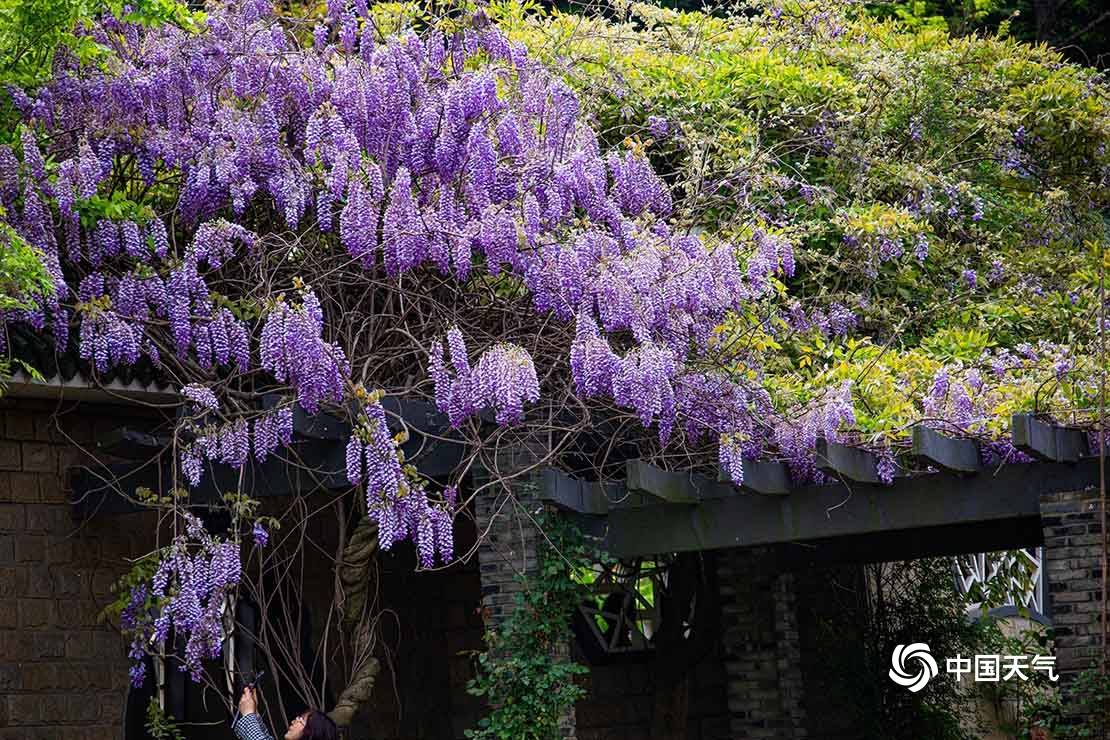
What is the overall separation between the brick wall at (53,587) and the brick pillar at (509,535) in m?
1.90

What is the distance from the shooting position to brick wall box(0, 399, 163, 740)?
730 centimetres

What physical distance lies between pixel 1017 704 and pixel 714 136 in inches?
205

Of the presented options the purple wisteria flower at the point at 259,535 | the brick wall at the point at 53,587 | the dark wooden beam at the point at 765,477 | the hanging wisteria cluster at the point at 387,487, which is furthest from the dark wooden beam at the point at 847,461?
the brick wall at the point at 53,587

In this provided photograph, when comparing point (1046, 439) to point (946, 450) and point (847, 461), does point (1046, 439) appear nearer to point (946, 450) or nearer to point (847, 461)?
point (946, 450)

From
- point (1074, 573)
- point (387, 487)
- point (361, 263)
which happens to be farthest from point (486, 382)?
A: point (1074, 573)

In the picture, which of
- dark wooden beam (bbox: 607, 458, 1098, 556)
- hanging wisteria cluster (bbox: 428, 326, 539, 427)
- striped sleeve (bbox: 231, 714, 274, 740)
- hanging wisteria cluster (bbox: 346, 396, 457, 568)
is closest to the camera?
striped sleeve (bbox: 231, 714, 274, 740)

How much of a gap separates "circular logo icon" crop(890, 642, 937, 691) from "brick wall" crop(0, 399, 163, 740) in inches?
202

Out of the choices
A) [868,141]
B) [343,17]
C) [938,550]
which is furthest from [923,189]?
[343,17]

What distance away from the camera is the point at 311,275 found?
7105mm

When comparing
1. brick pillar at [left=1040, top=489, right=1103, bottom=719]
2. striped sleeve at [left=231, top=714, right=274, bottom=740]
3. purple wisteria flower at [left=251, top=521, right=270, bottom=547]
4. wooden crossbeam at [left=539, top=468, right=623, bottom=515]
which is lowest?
striped sleeve at [left=231, top=714, right=274, bottom=740]

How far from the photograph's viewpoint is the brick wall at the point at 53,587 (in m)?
7.30

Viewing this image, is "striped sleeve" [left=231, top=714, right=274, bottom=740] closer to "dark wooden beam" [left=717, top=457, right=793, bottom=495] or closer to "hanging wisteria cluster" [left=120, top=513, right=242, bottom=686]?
"hanging wisteria cluster" [left=120, top=513, right=242, bottom=686]

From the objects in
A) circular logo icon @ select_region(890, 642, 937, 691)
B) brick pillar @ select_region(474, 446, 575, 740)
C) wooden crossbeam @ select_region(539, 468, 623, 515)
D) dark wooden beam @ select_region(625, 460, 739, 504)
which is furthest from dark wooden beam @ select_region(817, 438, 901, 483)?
circular logo icon @ select_region(890, 642, 937, 691)

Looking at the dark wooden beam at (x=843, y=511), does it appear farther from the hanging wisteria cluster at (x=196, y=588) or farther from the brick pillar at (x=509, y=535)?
the hanging wisteria cluster at (x=196, y=588)
